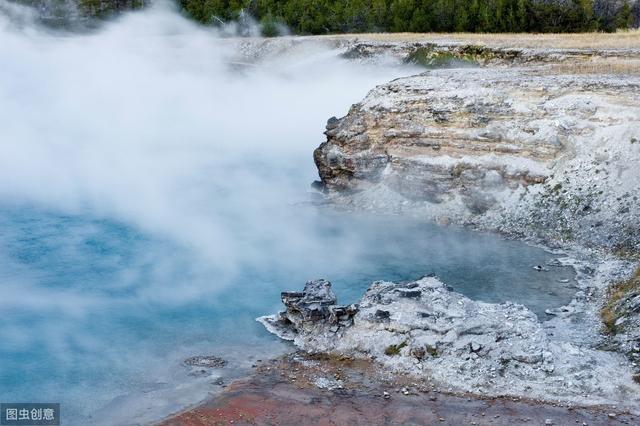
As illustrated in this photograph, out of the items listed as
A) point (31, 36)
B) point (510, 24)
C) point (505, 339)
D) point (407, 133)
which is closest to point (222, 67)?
point (31, 36)

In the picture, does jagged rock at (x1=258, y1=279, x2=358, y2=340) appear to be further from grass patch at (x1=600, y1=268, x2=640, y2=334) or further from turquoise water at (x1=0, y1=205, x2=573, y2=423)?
grass patch at (x1=600, y1=268, x2=640, y2=334)

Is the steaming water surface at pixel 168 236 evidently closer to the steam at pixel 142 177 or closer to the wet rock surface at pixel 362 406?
the steam at pixel 142 177

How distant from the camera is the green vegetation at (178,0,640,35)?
136 feet

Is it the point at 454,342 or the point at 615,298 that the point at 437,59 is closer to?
the point at 615,298

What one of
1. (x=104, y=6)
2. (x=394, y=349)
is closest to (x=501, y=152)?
(x=394, y=349)

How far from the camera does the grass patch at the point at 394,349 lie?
1338 centimetres

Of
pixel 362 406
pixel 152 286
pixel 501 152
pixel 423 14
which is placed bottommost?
pixel 152 286

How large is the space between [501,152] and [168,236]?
30.5 ft

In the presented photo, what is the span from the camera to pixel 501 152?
2075cm

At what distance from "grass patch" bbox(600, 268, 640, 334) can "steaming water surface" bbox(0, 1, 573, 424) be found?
1110 mm

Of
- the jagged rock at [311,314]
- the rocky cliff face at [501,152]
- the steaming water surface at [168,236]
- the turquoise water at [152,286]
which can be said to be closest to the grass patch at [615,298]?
the turquoise water at [152,286]

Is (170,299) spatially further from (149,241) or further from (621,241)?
(621,241)

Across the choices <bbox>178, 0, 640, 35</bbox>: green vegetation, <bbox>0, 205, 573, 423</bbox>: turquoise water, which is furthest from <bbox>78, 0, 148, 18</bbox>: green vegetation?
<bbox>0, 205, 573, 423</bbox>: turquoise water

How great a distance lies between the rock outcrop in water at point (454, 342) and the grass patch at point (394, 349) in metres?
0.02
